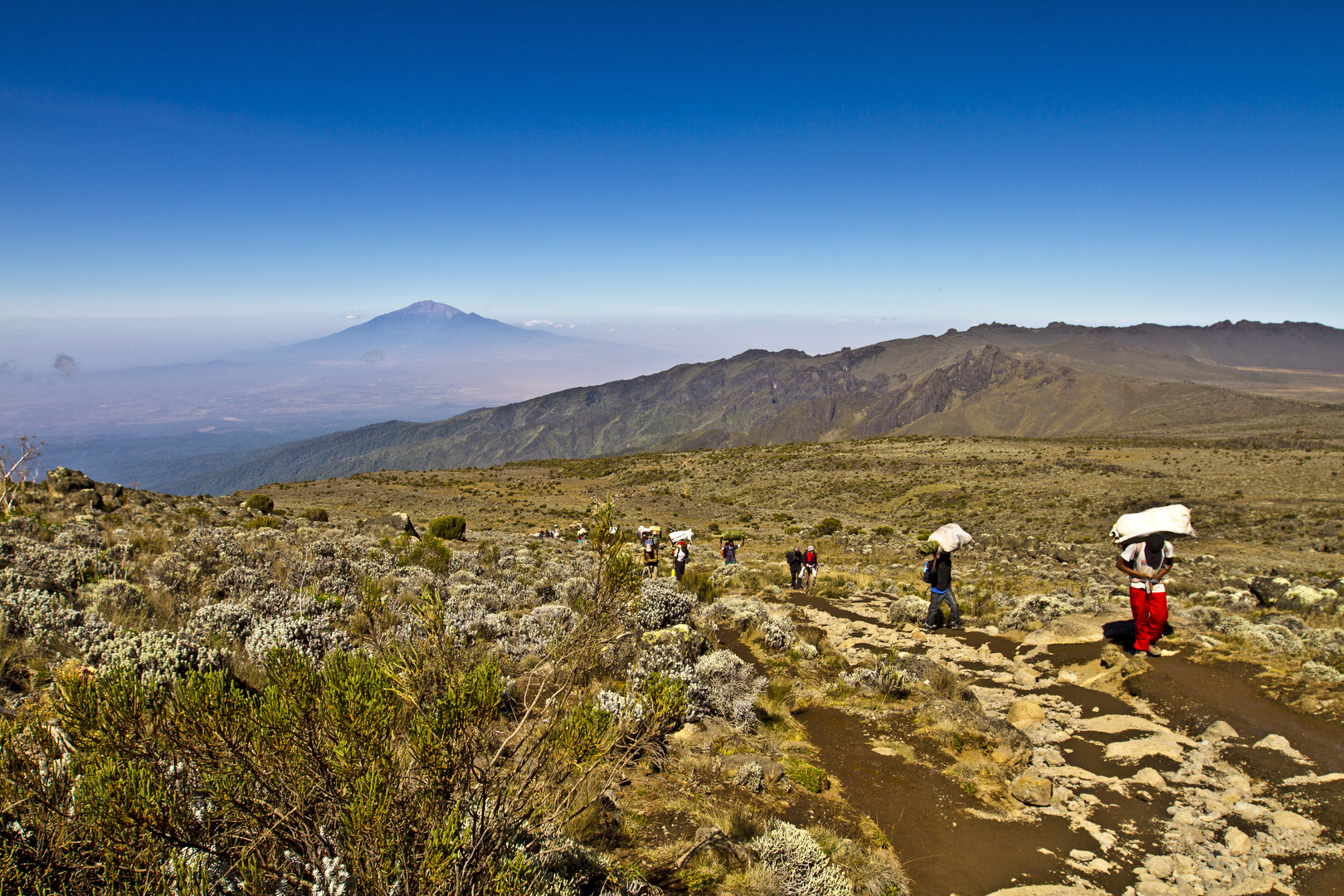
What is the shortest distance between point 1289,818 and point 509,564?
13.6 meters

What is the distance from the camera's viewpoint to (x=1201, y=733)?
6.31 m

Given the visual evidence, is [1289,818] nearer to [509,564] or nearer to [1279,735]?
[1279,735]

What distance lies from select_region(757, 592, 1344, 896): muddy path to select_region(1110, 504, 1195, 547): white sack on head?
1708mm

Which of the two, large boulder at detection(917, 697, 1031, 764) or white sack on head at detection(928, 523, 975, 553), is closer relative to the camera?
large boulder at detection(917, 697, 1031, 764)

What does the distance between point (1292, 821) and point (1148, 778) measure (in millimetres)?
1013

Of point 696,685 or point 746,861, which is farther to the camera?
point 696,685

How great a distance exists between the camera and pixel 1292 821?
4848 millimetres

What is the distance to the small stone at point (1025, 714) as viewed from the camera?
7145 millimetres

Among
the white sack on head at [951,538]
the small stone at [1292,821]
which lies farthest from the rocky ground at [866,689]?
the white sack on head at [951,538]

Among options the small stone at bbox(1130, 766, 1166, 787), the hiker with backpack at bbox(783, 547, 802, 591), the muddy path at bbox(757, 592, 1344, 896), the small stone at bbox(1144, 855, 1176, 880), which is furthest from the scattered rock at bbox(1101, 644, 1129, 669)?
the hiker with backpack at bbox(783, 547, 802, 591)

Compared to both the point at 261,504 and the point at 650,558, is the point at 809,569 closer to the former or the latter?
the point at 650,558

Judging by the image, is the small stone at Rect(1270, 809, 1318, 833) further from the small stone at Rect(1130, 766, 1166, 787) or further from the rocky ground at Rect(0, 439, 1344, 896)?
the small stone at Rect(1130, 766, 1166, 787)

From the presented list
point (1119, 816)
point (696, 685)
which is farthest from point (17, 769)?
point (1119, 816)

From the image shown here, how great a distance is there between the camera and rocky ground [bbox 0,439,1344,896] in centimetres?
454
